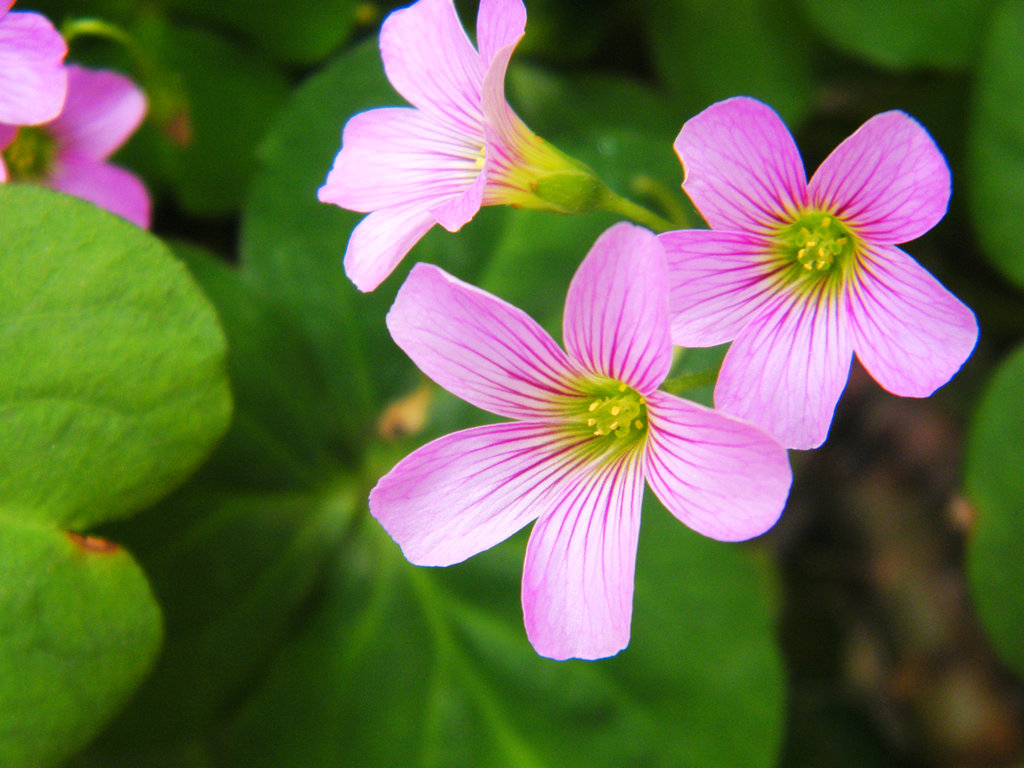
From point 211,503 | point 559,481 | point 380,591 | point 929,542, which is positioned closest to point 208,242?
point 211,503

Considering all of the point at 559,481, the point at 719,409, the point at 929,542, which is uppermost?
the point at 719,409

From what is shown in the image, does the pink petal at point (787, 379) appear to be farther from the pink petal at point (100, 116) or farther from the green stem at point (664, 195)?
the pink petal at point (100, 116)

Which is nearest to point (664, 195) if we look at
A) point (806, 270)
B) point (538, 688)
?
point (806, 270)

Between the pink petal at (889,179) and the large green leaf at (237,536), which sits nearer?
the pink petal at (889,179)

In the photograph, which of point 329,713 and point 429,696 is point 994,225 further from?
point 329,713

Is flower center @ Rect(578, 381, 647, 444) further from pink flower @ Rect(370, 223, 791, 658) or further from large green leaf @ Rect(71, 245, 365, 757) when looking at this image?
large green leaf @ Rect(71, 245, 365, 757)

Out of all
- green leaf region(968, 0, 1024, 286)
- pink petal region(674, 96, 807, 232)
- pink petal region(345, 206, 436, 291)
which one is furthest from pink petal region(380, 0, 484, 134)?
green leaf region(968, 0, 1024, 286)

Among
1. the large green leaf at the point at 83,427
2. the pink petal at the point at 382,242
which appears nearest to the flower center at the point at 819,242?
the pink petal at the point at 382,242
